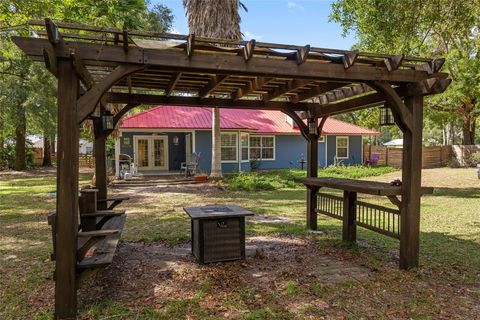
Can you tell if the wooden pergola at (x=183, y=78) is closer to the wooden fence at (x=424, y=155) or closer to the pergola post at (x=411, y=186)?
the pergola post at (x=411, y=186)

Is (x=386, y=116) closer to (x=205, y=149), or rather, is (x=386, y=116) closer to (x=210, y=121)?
(x=205, y=149)

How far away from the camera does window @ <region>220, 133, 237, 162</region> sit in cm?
1902

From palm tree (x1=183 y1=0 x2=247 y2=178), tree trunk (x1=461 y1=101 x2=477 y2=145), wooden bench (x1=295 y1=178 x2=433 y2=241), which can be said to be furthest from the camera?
tree trunk (x1=461 y1=101 x2=477 y2=145)

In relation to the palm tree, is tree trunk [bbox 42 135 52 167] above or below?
below

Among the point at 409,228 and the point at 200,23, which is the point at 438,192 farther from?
the point at 200,23

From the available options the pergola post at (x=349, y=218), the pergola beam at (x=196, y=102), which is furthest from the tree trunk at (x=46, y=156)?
the pergola post at (x=349, y=218)

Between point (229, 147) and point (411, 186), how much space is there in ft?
47.8

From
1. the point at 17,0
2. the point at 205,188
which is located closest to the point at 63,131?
the point at 17,0

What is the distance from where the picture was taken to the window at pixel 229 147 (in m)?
19.0

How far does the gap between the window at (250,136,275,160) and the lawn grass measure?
1131 cm

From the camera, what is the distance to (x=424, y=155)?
25.7 metres

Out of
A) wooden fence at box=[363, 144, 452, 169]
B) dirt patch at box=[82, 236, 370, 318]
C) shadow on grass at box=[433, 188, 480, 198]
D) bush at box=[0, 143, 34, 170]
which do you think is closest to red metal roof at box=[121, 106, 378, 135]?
wooden fence at box=[363, 144, 452, 169]

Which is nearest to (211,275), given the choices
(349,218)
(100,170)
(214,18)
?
(349,218)

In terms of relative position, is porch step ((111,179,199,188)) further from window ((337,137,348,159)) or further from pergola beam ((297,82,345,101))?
window ((337,137,348,159))
